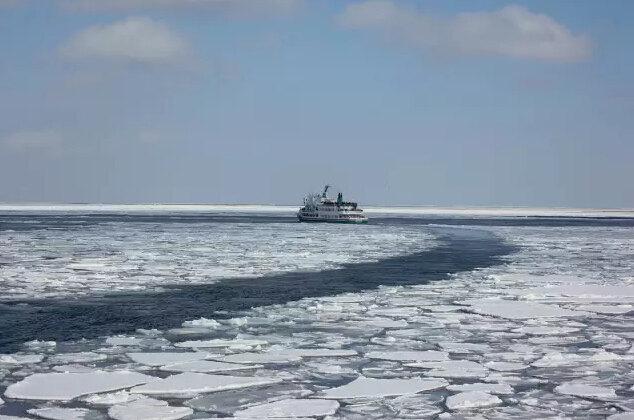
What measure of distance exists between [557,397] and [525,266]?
13.2m

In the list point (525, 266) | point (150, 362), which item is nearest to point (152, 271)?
point (525, 266)

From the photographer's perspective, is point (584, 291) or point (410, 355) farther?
point (584, 291)

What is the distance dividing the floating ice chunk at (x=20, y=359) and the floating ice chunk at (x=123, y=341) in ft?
3.08

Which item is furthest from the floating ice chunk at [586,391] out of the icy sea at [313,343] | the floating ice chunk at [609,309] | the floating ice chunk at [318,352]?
the floating ice chunk at [609,309]

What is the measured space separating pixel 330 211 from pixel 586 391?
56056 millimetres

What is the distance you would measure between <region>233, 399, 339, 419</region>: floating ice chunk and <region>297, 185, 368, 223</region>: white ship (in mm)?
54144

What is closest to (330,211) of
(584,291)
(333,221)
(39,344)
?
(333,221)

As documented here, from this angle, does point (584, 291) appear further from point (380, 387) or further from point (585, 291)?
point (380, 387)

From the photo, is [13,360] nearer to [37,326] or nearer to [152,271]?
[37,326]

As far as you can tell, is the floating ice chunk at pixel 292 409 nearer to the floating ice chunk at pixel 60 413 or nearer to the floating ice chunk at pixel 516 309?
the floating ice chunk at pixel 60 413

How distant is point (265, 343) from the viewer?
27.6 ft

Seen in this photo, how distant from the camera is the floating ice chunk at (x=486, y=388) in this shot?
627cm

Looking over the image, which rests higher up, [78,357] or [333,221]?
[333,221]

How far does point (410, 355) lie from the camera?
7809 millimetres
